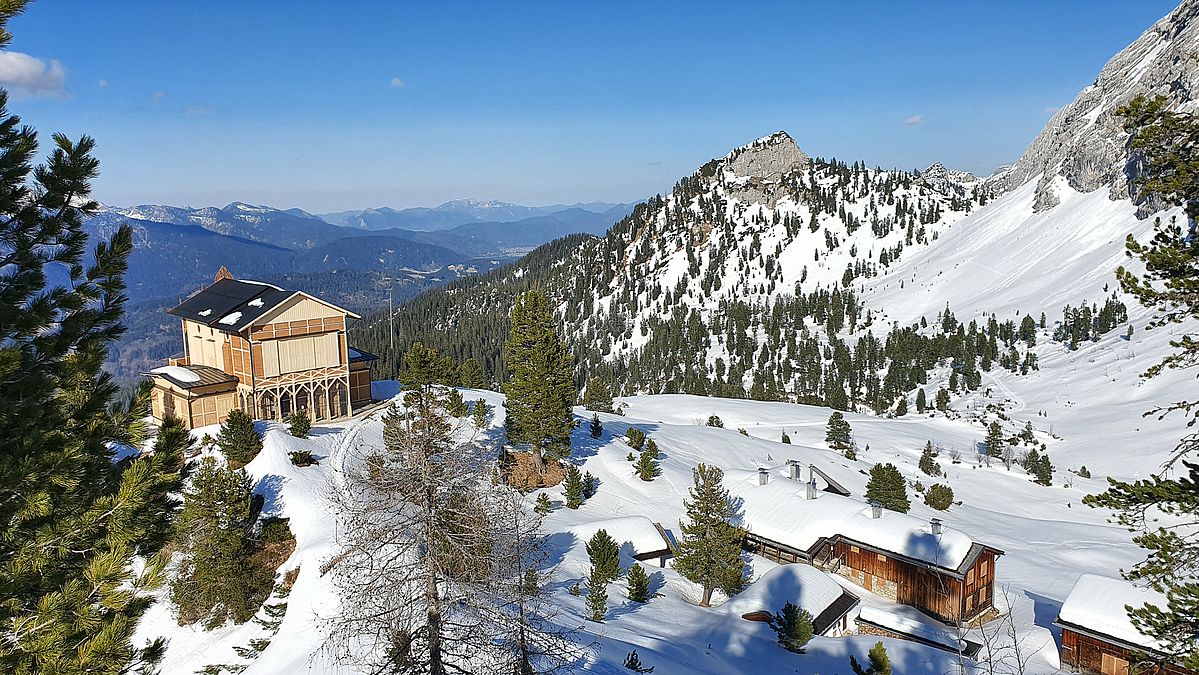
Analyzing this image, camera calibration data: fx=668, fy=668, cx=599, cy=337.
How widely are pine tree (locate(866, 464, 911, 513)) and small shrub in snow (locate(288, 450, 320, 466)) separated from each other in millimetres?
34681

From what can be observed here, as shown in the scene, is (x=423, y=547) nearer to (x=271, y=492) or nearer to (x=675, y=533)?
(x=271, y=492)

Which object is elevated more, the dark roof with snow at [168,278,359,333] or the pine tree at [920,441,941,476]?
the dark roof with snow at [168,278,359,333]

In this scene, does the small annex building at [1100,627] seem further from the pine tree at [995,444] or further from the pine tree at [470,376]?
the pine tree at [470,376]

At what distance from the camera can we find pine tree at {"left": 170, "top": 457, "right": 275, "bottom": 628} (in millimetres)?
24156

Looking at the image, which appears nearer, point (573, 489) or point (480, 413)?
point (480, 413)

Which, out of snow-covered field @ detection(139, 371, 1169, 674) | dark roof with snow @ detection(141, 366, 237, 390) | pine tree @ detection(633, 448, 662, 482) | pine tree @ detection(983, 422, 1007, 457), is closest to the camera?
snow-covered field @ detection(139, 371, 1169, 674)

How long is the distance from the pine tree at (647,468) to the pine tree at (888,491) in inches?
579

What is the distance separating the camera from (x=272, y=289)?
134 ft

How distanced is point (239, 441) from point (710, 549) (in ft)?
77.6

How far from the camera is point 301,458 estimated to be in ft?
112

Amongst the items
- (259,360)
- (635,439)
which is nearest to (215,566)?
(259,360)

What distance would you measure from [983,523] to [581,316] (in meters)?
126

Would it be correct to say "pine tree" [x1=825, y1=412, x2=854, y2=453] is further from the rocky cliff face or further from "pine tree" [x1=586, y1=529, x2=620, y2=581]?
the rocky cliff face

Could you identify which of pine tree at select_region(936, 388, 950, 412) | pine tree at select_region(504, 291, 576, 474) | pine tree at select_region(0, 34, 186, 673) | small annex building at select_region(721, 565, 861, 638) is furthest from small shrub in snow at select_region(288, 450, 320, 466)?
pine tree at select_region(936, 388, 950, 412)
